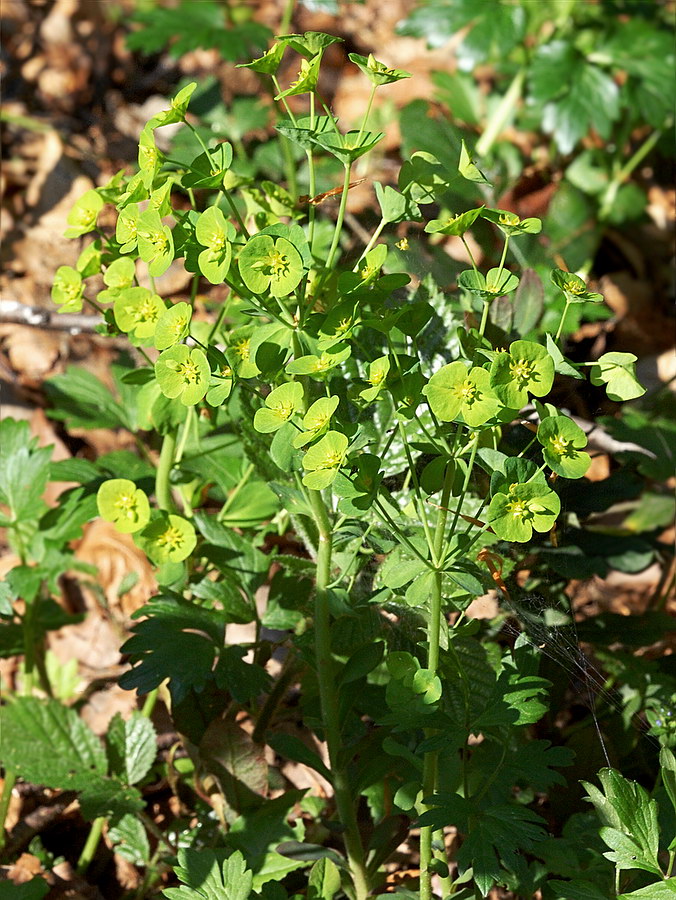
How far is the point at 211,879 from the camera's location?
4.32 ft

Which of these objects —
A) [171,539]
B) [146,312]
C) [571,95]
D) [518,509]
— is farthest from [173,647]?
[571,95]

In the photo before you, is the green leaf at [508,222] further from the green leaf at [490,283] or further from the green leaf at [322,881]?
the green leaf at [322,881]

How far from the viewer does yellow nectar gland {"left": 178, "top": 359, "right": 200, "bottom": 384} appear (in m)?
1.18

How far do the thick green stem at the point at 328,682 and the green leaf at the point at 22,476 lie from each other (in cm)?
64

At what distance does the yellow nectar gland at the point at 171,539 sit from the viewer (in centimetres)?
148

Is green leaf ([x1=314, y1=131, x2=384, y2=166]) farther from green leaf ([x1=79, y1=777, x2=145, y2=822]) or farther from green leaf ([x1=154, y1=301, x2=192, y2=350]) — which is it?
green leaf ([x1=79, y1=777, x2=145, y2=822])

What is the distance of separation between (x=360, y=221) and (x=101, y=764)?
5.51ft

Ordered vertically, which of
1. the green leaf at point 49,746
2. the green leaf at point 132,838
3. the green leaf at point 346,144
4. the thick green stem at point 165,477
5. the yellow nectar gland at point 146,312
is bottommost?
the green leaf at point 132,838

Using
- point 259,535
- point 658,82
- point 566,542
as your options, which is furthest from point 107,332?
point 658,82

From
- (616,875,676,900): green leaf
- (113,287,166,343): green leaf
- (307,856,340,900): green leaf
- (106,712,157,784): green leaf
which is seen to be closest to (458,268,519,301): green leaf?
(113,287,166,343): green leaf

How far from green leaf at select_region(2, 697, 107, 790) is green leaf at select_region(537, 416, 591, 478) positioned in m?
1.06

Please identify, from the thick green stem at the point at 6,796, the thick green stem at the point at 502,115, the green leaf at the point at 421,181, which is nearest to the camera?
the green leaf at the point at 421,181

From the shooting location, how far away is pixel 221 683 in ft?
4.73

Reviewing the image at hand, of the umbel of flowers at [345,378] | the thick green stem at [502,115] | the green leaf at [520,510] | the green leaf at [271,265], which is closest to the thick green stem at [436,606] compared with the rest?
the umbel of flowers at [345,378]
